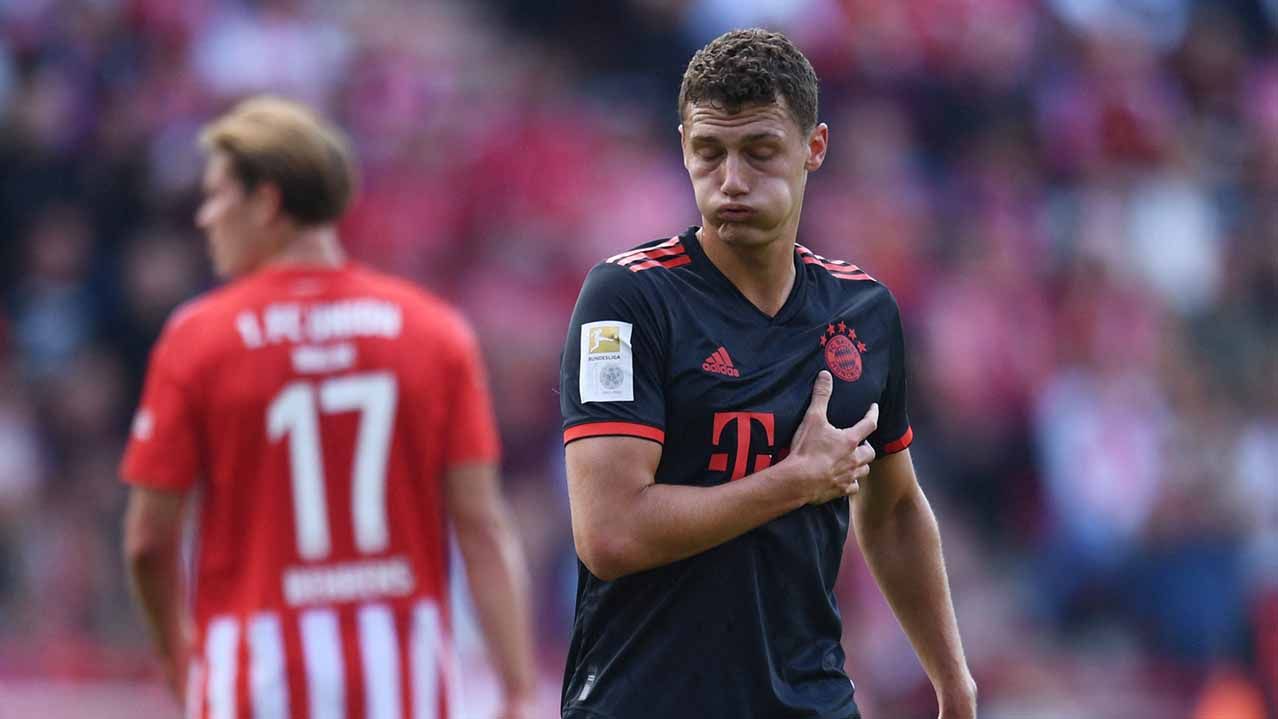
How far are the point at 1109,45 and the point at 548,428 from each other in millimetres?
5664

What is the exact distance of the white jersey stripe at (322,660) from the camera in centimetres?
444

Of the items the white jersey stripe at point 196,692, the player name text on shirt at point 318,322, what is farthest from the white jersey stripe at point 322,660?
the player name text on shirt at point 318,322

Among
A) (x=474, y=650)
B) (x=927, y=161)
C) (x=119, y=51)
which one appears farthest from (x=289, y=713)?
(x=927, y=161)

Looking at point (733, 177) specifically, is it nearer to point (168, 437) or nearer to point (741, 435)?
point (741, 435)

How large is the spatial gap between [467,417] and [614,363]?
1.44 metres

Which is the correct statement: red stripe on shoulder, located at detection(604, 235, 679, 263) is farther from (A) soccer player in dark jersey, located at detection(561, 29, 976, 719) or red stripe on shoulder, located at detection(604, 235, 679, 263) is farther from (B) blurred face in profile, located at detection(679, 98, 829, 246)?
(B) blurred face in profile, located at detection(679, 98, 829, 246)

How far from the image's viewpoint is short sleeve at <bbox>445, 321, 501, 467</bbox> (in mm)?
4605

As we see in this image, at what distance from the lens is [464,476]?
4602 mm

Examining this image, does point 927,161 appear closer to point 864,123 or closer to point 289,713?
point 864,123

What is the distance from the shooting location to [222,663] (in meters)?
4.41

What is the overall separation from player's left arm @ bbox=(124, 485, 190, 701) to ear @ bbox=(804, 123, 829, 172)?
1.88m

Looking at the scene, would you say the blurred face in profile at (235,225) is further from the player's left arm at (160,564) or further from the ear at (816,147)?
the ear at (816,147)

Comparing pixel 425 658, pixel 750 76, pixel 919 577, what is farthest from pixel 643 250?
pixel 425 658

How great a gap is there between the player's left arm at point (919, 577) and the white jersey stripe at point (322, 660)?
4.86 feet
